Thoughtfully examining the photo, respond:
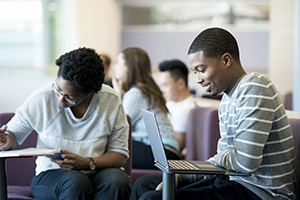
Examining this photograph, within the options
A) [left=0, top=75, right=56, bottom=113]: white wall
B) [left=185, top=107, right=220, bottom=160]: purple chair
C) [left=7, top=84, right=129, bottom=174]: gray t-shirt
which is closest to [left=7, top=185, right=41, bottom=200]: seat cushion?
[left=7, top=84, right=129, bottom=174]: gray t-shirt

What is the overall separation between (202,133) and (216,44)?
1.04 m

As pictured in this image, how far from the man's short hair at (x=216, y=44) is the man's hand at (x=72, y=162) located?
0.71 meters

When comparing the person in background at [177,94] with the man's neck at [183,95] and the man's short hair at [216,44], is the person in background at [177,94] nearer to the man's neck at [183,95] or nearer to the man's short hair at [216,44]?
the man's neck at [183,95]

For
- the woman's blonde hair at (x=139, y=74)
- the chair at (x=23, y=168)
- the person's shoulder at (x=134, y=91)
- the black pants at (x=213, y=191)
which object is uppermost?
the woman's blonde hair at (x=139, y=74)

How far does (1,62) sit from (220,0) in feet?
16.9

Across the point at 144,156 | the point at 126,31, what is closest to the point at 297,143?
the point at 144,156

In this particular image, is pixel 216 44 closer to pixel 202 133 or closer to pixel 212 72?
pixel 212 72

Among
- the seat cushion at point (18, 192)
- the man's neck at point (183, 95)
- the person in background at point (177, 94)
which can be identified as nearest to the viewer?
the seat cushion at point (18, 192)

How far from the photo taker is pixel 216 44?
1.39 meters

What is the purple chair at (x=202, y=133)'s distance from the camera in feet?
7.27

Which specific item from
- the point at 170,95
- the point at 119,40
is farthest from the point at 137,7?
the point at 170,95

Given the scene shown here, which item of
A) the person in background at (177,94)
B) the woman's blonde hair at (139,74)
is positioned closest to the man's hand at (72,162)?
the woman's blonde hair at (139,74)

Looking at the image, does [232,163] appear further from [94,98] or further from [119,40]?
[119,40]

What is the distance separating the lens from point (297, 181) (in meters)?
1.46
